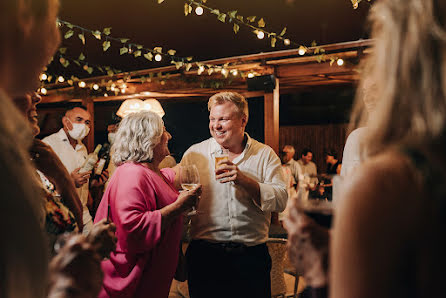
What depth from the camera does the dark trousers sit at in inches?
96.7

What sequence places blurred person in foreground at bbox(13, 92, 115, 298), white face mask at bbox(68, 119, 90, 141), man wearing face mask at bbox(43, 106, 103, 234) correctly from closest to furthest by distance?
blurred person in foreground at bbox(13, 92, 115, 298)
man wearing face mask at bbox(43, 106, 103, 234)
white face mask at bbox(68, 119, 90, 141)

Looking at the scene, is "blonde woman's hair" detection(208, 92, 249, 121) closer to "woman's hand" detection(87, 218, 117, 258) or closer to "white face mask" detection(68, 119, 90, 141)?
"woman's hand" detection(87, 218, 117, 258)

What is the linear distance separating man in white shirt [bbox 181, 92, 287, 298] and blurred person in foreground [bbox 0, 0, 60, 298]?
1.62 meters

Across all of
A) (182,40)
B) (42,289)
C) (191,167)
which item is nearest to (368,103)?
(191,167)

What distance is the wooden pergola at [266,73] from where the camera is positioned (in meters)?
5.52

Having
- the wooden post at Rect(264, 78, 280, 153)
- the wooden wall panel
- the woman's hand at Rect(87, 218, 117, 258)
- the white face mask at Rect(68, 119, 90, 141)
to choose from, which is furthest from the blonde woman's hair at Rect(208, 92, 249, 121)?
the wooden wall panel

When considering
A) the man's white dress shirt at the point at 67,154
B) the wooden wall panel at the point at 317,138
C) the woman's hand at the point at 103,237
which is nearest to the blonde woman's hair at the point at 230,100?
the woman's hand at the point at 103,237

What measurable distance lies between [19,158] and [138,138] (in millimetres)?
1644

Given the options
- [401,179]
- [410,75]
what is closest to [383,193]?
[401,179]

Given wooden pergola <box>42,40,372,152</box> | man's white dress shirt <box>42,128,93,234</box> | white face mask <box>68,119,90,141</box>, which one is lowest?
man's white dress shirt <box>42,128,93,234</box>

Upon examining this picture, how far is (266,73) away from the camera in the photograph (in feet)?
20.2

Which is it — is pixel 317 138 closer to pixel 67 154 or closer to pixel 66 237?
pixel 67 154

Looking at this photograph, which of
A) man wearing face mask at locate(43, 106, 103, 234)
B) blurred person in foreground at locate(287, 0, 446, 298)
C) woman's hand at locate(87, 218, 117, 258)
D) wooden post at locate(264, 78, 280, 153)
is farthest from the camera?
wooden post at locate(264, 78, 280, 153)

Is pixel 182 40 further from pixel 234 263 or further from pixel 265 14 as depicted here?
pixel 234 263
